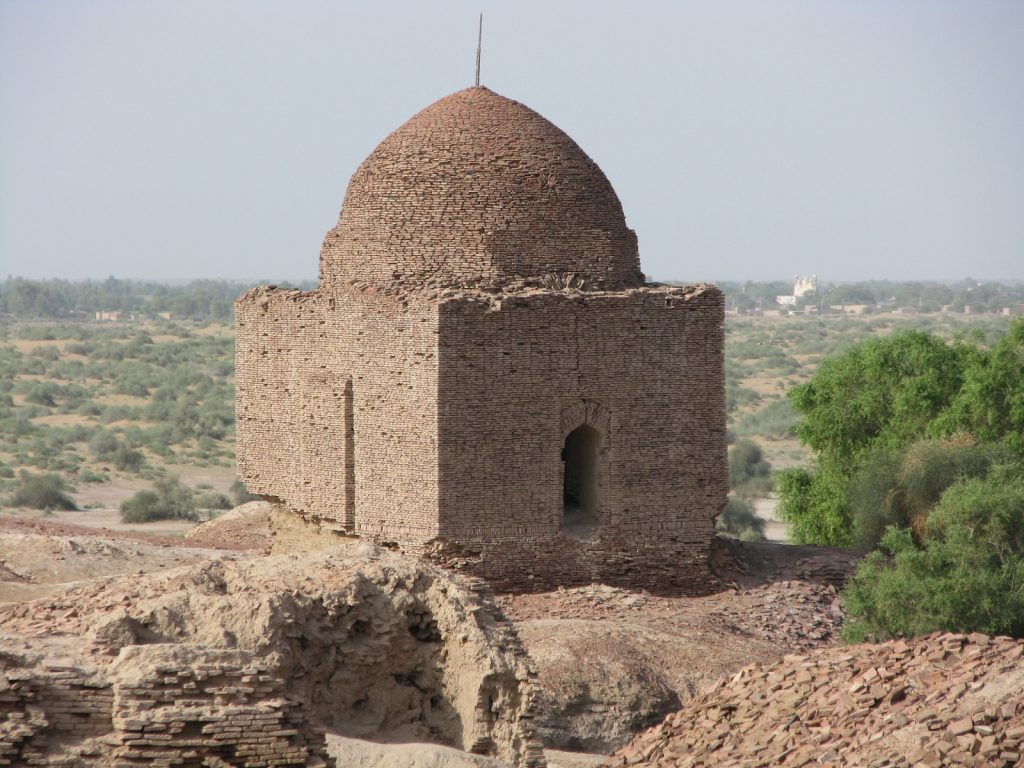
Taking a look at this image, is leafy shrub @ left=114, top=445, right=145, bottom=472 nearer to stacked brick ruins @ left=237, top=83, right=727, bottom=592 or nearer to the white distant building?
stacked brick ruins @ left=237, top=83, right=727, bottom=592

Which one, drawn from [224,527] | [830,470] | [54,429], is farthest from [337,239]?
[54,429]

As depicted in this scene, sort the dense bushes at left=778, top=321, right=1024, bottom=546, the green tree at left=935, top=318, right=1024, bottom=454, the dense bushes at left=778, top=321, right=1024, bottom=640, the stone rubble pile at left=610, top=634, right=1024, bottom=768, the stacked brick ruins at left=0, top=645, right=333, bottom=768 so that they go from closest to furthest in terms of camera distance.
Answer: the stacked brick ruins at left=0, top=645, right=333, bottom=768 < the stone rubble pile at left=610, top=634, right=1024, bottom=768 < the dense bushes at left=778, top=321, right=1024, bottom=640 < the green tree at left=935, top=318, right=1024, bottom=454 < the dense bushes at left=778, top=321, right=1024, bottom=546

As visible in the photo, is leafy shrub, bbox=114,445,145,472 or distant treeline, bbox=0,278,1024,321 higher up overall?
distant treeline, bbox=0,278,1024,321

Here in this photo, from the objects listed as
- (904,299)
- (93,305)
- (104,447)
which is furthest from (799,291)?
(104,447)

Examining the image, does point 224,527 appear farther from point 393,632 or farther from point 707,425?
point 393,632

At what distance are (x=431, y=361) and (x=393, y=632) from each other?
600 centimetres

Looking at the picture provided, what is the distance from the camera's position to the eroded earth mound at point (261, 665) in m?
10.4

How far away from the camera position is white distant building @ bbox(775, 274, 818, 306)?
5527 inches

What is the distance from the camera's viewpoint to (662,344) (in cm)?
1902

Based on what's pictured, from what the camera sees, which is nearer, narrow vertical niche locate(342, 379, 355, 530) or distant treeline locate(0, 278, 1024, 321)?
narrow vertical niche locate(342, 379, 355, 530)

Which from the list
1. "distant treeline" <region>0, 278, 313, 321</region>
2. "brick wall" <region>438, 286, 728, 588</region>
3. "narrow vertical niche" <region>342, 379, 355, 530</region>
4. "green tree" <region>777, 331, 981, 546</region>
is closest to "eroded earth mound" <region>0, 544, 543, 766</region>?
"brick wall" <region>438, 286, 728, 588</region>

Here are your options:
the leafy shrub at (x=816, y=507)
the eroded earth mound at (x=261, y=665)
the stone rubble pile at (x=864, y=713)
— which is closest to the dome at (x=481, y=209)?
the stone rubble pile at (x=864, y=713)

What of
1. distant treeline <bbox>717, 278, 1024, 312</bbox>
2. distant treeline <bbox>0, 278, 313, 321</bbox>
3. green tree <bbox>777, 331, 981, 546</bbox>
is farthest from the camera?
distant treeline <bbox>717, 278, 1024, 312</bbox>

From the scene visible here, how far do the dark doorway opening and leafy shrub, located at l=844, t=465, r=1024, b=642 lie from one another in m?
2.65
